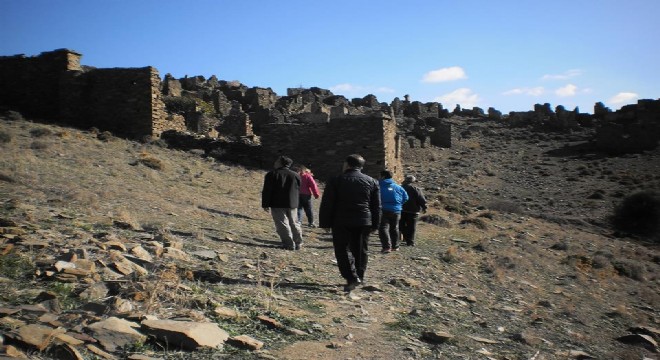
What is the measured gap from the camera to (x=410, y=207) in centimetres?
1088

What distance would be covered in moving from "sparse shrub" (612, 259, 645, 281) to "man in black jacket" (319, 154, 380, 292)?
9.56 metres

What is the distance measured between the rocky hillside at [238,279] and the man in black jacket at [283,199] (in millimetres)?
373

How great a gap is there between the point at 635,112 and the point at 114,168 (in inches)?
1799

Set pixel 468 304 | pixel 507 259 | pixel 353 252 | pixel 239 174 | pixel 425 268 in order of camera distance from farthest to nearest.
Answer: pixel 239 174, pixel 507 259, pixel 425 268, pixel 468 304, pixel 353 252

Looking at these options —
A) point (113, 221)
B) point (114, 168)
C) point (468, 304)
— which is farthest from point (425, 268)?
point (114, 168)

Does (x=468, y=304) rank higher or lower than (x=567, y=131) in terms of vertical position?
lower

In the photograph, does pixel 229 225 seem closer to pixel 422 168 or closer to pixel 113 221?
pixel 113 221

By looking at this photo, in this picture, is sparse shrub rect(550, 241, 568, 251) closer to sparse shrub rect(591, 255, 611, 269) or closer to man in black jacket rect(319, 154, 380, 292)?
sparse shrub rect(591, 255, 611, 269)

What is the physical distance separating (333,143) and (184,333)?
15.2m

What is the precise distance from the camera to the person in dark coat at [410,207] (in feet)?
35.4

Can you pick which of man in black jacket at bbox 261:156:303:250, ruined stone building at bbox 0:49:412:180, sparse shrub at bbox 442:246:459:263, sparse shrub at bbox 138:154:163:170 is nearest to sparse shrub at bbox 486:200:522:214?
ruined stone building at bbox 0:49:412:180

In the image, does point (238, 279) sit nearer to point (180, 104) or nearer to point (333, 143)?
point (333, 143)

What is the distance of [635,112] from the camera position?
44.6 meters

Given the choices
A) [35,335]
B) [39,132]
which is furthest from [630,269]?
[39,132]
